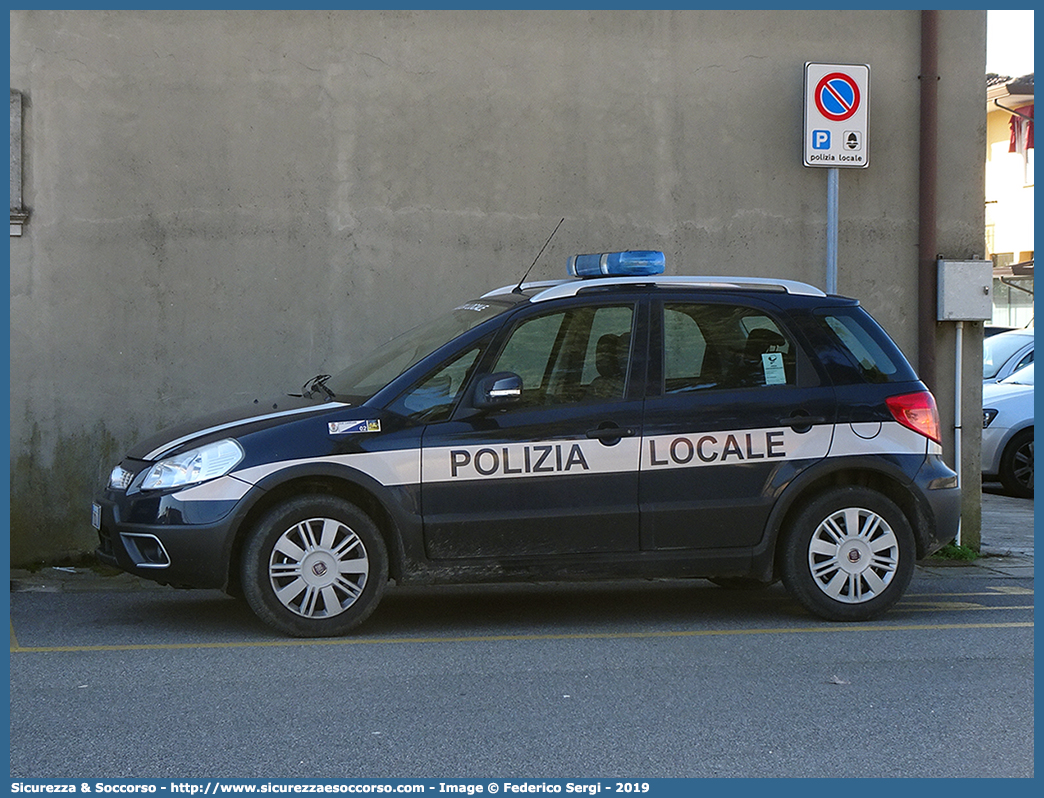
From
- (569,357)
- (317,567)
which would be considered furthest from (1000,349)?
(317,567)

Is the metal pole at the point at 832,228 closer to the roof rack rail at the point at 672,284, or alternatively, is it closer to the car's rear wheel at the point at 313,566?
the roof rack rail at the point at 672,284

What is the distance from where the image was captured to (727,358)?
273 inches

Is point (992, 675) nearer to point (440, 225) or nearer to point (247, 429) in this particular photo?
point (247, 429)

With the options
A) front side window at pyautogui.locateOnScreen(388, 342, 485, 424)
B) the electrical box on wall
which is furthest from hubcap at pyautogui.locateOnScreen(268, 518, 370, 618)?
the electrical box on wall

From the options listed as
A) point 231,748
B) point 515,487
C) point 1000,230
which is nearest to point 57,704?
point 231,748

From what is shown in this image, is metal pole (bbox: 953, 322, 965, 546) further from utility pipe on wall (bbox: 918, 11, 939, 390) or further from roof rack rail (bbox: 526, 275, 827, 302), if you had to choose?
roof rack rail (bbox: 526, 275, 827, 302)

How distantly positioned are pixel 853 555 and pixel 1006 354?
9937mm

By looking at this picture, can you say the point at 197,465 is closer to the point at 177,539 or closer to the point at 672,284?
the point at 177,539

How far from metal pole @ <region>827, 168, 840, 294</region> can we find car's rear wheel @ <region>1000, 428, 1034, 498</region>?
530cm

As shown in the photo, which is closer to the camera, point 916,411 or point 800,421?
point 800,421

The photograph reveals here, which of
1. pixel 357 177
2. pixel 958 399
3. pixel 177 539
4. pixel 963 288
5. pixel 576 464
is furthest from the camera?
pixel 958 399

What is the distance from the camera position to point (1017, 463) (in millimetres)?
13992

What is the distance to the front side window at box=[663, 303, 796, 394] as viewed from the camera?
685 cm

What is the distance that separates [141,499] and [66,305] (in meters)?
2.94
